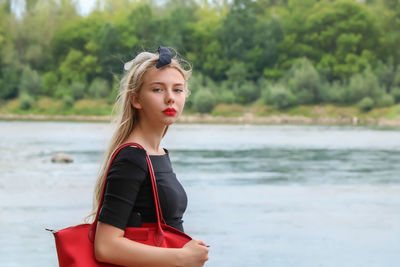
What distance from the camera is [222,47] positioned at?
8350 centimetres

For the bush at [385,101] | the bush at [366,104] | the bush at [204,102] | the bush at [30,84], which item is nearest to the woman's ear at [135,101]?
the bush at [366,104]

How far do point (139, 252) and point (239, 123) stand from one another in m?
56.2

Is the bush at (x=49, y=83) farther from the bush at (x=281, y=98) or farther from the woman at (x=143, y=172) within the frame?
the woman at (x=143, y=172)

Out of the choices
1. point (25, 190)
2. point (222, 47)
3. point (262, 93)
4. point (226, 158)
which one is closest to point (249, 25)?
point (222, 47)

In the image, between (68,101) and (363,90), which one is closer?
(363,90)

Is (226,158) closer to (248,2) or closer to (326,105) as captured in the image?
(326,105)

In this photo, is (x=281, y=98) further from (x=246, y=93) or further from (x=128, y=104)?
(x=128, y=104)

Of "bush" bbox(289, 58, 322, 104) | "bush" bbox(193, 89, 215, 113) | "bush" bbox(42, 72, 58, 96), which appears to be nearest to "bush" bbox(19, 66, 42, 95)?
"bush" bbox(42, 72, 58, 96)

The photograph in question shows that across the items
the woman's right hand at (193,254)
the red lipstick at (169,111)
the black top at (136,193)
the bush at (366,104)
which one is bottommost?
the bush at (366,104)

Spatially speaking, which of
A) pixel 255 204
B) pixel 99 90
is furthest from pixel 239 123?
pixel 255 204

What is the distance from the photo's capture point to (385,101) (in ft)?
203

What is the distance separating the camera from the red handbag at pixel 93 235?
171cm

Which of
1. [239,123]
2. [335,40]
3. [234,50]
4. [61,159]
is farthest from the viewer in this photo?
[234,50]

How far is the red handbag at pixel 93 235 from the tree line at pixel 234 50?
6280cm
